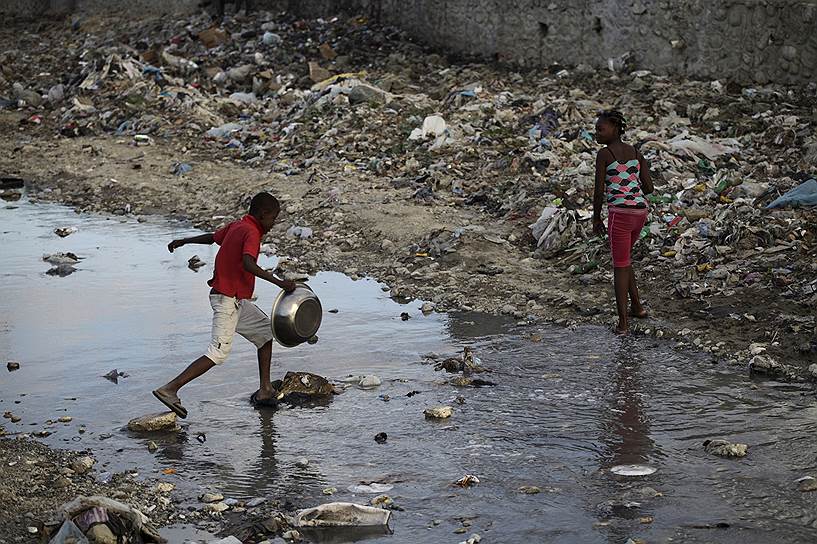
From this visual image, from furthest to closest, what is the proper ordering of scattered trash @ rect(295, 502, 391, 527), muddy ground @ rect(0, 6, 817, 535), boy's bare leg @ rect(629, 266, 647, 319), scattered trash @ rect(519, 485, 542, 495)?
muddy ground @ rect(0, 6, 817, 535)
boy's bare leg @ rect(629, 266, 647, 319)
scattered trash @ rect(519, 485, 542, 495)
scattered trash @ rect(295, 502, 391, 527)

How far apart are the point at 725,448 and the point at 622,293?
196cm

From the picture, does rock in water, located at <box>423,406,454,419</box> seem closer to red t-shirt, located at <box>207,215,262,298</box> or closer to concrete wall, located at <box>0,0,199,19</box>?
red t-shirt, located at <box>207,215,262,298</box>

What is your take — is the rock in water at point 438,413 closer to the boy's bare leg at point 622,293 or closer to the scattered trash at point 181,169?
the boy's bare leg at point 622,293

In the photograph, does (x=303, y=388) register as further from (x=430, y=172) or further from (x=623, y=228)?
(x=430, y=172)

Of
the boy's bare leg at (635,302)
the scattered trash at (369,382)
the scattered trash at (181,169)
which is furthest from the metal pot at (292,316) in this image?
the scattered trash at (181,169)

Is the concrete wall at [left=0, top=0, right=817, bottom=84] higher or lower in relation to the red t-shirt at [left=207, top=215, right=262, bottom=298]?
higher

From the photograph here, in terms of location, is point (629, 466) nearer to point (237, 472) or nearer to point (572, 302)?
point (237, 472)

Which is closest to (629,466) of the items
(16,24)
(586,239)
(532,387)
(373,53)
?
(532,387)

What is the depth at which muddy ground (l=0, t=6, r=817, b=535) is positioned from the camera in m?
6.82

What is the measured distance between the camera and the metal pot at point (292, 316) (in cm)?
533

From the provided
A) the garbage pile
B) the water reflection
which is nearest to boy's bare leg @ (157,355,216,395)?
the water reflection

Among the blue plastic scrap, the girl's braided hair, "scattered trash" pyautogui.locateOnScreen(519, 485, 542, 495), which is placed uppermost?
the girl's braided hair

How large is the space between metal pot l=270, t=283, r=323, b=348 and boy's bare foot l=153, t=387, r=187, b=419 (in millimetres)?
564

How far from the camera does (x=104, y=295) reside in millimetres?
7758
